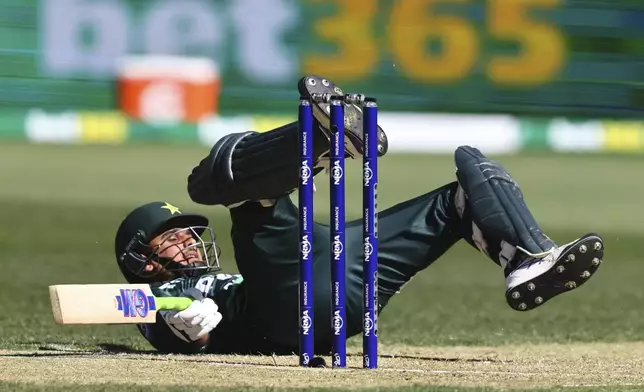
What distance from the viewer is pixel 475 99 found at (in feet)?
62.2

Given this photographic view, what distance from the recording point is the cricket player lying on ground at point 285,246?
491cm

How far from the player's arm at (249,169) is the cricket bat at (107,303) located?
407 mm

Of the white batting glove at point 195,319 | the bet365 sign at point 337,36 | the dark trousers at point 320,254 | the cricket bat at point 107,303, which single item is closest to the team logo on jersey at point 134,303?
the cricket bat at point 107,303

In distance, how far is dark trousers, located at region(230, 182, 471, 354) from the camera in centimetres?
534

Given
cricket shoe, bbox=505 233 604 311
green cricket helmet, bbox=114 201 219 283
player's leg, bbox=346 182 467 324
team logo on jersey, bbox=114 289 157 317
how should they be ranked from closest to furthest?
cricket shoe, bbox=505 233 604 311 < team logo on jersey, bbox=114 289 157 317 < player's leg, bbox=346 182 467 324 < green cricket helmet, bbox=114 201 219 283

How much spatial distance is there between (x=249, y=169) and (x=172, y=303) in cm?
61

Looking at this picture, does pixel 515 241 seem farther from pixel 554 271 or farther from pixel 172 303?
pixel 172 303

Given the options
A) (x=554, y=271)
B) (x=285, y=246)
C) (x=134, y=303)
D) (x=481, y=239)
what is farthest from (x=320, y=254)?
(x=554, y=271)

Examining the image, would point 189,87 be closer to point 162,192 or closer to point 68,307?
point 162,192

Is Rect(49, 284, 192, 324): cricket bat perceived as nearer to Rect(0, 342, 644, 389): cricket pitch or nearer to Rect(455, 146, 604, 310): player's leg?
Rect(0, 342, 644, 389): cricket pitch

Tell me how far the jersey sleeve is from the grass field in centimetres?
17

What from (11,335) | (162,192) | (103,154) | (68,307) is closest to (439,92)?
(103,154)

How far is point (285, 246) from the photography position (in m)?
5.34

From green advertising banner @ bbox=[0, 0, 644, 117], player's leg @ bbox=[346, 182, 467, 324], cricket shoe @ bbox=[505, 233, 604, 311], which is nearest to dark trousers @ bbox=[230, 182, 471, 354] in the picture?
player's leg @ bbox=[346, 182, 467, 324]
